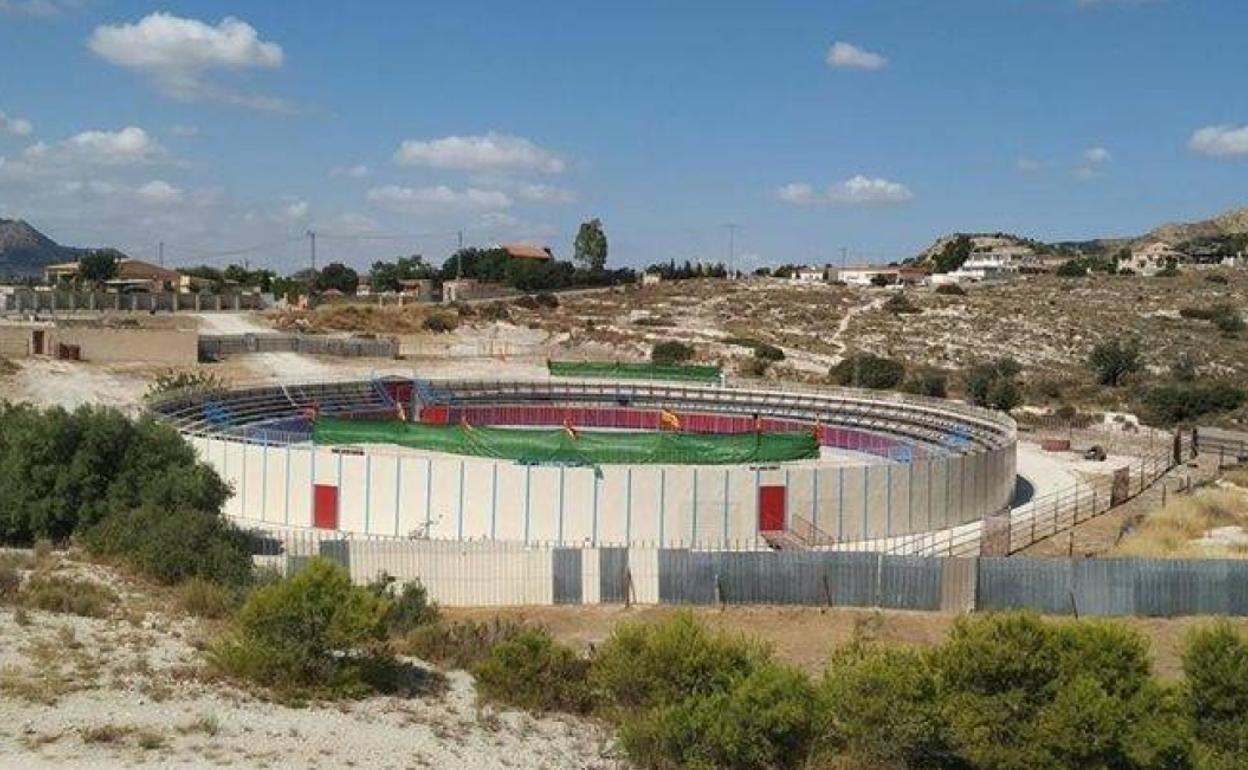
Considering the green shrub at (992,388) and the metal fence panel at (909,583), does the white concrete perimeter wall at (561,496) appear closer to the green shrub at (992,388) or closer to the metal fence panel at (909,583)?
the metal fence panel at (909,583)

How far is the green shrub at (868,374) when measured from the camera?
71.2 m

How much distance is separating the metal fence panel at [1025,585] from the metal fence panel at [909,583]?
0.92 metres

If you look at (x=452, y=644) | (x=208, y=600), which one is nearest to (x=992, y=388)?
(x=452, y=644)

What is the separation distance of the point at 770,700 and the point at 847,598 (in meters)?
10.8

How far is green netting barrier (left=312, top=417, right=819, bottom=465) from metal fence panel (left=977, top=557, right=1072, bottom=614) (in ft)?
37.6

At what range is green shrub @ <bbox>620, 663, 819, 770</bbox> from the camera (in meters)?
14.5

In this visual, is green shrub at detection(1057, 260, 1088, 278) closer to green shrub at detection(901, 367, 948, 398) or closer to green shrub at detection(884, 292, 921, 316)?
green shrub at detection(884, 292, 921, 316)

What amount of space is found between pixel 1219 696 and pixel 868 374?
185ft

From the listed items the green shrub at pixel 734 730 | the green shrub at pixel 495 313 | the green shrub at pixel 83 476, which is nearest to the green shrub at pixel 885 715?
the green shrub at pixel 734 730

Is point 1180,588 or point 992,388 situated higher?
point 992,388

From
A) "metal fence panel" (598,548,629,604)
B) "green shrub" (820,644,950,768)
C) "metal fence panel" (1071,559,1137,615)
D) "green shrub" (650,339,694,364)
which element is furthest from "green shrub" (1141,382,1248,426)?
"green shrub" (820,644,950,768)

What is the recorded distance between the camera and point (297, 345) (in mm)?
75250

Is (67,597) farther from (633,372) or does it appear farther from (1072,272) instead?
(1072,272)

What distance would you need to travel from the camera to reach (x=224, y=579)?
2314cm
